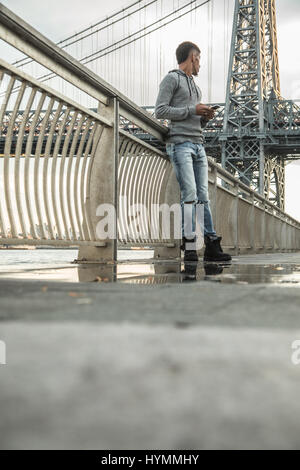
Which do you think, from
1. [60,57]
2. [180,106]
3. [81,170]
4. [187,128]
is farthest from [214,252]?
[60,57]

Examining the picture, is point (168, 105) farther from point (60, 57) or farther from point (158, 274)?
point (158, 274)

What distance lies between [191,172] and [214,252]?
2.21ft

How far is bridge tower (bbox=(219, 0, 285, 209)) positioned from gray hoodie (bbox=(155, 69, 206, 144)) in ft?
81.6

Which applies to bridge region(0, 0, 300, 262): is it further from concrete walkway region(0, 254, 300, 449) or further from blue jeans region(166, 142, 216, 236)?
concrete walkway region(0, 254, 300, 449)

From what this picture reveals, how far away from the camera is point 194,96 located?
4.17 m

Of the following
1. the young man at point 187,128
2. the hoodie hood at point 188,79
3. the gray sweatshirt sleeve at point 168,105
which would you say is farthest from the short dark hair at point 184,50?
the gray sweatshirt sleeve at point 168,105

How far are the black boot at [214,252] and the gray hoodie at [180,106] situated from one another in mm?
848

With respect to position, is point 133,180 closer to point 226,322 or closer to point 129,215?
point 129,215

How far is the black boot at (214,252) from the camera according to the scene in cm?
408

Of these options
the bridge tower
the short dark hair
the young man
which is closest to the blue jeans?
the young man

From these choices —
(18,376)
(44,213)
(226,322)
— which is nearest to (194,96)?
(44,213)

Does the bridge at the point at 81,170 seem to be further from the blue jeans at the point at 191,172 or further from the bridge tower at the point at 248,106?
the bridge tower at the point at 248,106

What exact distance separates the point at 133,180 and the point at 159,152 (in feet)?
1.95

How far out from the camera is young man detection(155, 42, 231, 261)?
4.00 metres
